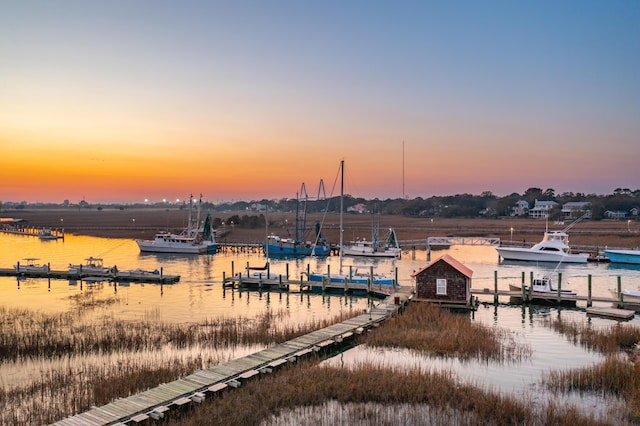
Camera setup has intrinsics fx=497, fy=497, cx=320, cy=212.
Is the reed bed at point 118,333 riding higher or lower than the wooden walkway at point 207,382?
lower

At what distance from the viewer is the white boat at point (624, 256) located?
5806cm

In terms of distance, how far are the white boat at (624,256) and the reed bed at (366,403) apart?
50384 millimetres

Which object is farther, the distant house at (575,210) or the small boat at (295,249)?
the distant house at (575,210)

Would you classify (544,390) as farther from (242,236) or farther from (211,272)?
(242,236)

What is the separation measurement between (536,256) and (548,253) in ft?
4.89

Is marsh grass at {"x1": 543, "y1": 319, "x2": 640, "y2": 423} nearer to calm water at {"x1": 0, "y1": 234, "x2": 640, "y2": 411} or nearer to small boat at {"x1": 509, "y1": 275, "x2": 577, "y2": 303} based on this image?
calm water at {"x1": 0, "y1": 234, "x2": 640, "y2": 411}

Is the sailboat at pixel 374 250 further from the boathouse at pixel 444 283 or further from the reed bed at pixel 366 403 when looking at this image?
the reed bed at pixel 366 403

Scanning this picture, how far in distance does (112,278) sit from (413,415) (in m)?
39.5

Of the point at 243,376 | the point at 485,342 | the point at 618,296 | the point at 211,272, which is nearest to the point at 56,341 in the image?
the point at 243,376

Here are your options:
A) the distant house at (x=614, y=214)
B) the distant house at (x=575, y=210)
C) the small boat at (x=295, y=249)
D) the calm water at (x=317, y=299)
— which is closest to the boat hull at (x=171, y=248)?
the calm water at (x=317, y=299)

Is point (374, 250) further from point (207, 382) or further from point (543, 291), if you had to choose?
point (207, 382)

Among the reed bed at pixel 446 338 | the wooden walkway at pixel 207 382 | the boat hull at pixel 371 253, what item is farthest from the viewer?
the boat hull at pixel 371 253

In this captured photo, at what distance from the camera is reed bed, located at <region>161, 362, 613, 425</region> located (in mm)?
14930

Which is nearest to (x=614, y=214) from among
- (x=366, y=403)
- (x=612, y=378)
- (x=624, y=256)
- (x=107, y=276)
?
(x=624, y=256)
